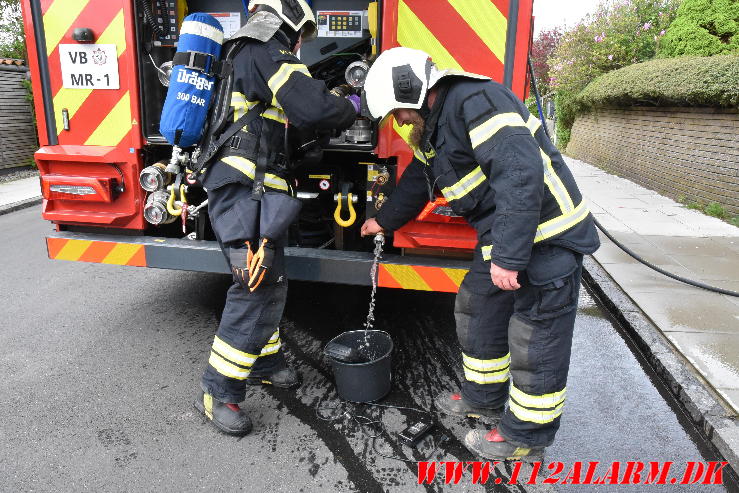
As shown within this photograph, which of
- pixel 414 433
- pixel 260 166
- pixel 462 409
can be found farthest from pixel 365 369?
pixel 260 166

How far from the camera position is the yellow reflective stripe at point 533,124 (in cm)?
230

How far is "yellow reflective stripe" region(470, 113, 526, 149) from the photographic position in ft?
7.12

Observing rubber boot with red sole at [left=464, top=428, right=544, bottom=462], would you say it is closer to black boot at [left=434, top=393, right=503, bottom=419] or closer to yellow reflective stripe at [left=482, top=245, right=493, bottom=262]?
black boot at [left=434, top=393, right=503, bottom=419]

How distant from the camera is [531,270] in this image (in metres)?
2.35

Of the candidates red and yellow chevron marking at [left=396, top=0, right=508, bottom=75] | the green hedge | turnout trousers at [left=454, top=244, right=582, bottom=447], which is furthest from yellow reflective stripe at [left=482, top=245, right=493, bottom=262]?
the green hedge

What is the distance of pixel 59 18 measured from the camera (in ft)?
10.5

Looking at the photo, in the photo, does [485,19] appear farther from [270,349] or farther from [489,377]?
[270,349]

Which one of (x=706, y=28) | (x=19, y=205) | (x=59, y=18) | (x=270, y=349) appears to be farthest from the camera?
(x=706, y=28)

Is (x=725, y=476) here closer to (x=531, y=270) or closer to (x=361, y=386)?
(x=531, y=270)

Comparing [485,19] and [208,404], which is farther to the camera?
[485,19]

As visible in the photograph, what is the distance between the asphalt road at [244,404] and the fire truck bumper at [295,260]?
1.89ft

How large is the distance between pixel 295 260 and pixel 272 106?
3.09 ft

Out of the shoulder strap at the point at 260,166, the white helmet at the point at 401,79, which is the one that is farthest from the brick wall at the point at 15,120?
the white helmet at the point at 401,79

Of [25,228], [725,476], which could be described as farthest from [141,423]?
[25,228]
